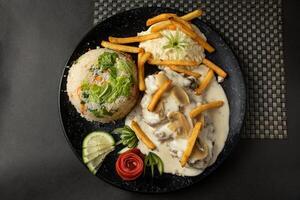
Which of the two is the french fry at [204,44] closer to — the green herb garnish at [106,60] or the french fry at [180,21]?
the french fry at [180,21]

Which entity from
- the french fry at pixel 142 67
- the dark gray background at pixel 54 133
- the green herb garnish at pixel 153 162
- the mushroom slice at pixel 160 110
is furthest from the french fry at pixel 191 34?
the green herb garnish at pixel 153 162

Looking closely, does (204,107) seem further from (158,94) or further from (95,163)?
(95,163)

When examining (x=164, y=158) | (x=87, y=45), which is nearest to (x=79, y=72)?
(x=87, y=45)

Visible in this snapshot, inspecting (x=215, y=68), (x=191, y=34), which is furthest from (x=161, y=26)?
(x=215, y=68)

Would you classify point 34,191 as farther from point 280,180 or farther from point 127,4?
point 280,180

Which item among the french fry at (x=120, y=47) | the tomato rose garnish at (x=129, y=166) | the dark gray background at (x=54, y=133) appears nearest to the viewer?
the tomato rose garnish at (x=129, y=166)

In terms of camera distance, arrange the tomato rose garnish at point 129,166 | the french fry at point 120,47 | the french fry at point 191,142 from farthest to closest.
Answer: the french fry at point 120,47, the tomato rose garnish at point 129,166, the french fry at point 191,142
